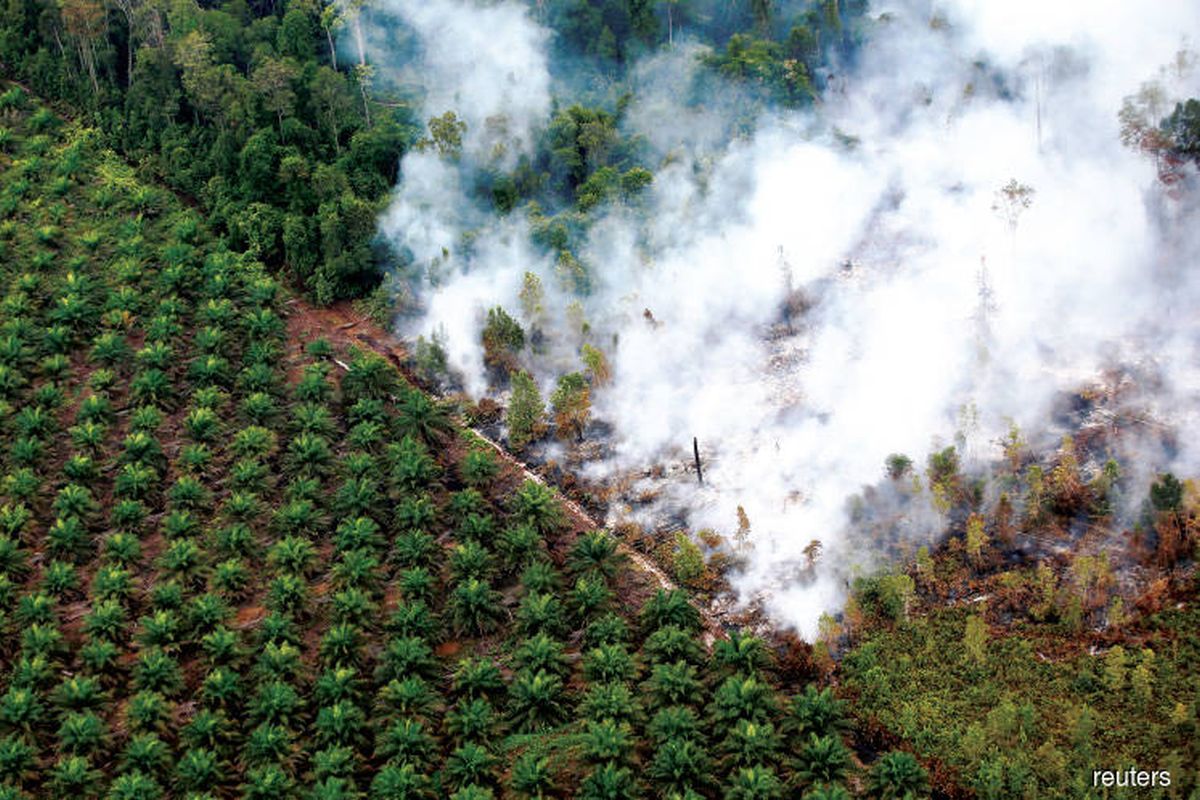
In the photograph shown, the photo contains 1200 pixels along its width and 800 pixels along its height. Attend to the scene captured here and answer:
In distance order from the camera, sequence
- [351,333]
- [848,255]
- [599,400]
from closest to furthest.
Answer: [599,400], [351,333], [848,255]

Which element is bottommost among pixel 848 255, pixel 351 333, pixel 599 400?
pixel 599 400

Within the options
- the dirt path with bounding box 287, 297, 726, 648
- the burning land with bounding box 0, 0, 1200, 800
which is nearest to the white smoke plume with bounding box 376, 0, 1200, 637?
the burning land with bounding box 0, 0, 1200, 800

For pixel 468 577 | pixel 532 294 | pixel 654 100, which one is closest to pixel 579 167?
pixel 654 100

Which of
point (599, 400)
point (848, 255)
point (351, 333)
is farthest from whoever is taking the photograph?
point (848, 255)

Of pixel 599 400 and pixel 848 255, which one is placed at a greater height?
pixel 848 255

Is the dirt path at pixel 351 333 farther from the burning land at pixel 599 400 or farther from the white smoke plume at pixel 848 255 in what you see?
the white smoke plume at pixel 848 255

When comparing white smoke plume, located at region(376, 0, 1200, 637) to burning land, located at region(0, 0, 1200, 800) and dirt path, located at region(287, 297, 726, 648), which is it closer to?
burning land, located at region(0, 0, 1200, 800)

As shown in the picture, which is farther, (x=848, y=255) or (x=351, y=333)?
(x=848, y=255)

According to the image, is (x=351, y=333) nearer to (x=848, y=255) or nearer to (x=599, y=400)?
(x=599, y=400)

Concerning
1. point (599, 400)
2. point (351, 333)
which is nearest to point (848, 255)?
point (599, 400)
